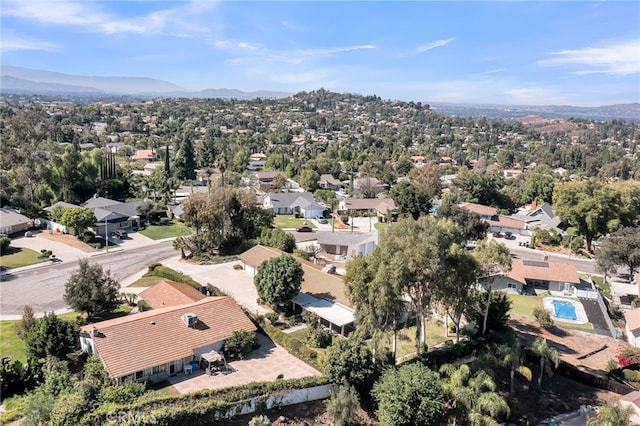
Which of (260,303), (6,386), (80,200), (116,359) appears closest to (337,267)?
(260,303)

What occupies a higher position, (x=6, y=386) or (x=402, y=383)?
(x=402, y=383)

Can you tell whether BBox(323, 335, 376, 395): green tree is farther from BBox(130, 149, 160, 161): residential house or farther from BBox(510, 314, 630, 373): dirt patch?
BBox(130, 149, 160, 161): residential house

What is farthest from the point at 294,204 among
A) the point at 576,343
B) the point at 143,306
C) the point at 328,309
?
the point at 576,343

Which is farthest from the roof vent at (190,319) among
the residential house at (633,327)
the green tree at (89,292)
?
the residential house at (633,327)

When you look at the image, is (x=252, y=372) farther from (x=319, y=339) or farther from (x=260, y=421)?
(x=260, y=421)

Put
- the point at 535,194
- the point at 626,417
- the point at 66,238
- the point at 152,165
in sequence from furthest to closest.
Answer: the point at 152,165
the point at 535,194
the point at 66,238
the point at 626,417

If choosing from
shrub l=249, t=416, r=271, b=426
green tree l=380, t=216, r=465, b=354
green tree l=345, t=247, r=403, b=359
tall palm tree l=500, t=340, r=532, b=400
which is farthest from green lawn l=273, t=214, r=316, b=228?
shrub l=249, t=416, r=271, b=426

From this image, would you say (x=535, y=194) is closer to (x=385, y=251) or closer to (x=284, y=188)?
(x=284, y=188)
